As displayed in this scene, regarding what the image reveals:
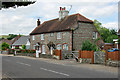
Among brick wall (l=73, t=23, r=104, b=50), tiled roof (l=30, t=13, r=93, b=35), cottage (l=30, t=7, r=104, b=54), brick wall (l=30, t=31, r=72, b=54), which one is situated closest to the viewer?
brick wall (l=30, t=31, r=72, b=54)

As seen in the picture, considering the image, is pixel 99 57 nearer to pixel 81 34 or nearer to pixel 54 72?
pixel 54 72

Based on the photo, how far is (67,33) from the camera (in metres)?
32.5

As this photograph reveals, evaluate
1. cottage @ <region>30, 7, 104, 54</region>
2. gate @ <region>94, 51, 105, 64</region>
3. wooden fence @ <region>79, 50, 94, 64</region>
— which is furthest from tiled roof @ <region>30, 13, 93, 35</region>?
gate @ <region>94, 51, 105, 64</region>

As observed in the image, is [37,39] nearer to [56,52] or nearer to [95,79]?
[56,52]

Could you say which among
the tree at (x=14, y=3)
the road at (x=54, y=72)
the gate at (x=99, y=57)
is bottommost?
the road at (x=54, y=72)

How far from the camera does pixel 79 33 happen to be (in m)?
33.1

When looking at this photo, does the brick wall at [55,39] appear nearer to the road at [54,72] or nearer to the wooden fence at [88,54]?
the wooden fence at [88,54]

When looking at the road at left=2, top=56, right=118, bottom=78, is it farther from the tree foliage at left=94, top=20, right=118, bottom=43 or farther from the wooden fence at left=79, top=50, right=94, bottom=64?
the tree foliage at left=94, top=20, right=118, bottom=43

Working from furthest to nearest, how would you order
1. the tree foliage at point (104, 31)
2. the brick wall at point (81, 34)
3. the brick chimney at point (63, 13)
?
the tree foliage at point (104, 31) < the brick chimney at point (63, 13) < the brick wall at point (81, 34)

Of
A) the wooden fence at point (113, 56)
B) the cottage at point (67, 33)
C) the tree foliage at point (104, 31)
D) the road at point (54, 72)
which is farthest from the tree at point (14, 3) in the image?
the tree foliage at point (104, 31)

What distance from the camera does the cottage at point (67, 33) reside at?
106ft

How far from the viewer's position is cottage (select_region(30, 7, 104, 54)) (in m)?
32.3

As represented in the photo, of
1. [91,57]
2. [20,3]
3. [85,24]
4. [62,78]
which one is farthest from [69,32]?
[20,3]

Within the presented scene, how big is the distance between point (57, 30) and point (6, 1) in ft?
91.3
